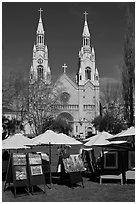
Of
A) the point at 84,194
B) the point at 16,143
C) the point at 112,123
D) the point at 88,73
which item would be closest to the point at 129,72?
the point at 112,123

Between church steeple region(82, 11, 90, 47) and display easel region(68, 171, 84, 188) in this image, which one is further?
church steeple region(82, 11, 90, 47)

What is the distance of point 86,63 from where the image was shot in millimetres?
72625

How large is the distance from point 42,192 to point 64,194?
63cm

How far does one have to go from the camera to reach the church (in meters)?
66.2

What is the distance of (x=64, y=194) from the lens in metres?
7.44

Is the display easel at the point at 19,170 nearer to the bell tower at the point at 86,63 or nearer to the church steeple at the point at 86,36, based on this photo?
the bell tower at the point at 86,63

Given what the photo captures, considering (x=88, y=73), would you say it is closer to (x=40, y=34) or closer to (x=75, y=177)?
(x=40, y=34)

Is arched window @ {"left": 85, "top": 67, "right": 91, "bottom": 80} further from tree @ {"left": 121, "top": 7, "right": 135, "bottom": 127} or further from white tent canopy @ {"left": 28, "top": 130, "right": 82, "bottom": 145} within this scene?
white tent canopy @ {"left": 28, "top": 130, "right": 82, "bottom": 145}

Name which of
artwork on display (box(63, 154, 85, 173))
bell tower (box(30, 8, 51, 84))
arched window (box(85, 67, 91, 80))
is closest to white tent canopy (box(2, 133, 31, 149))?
artwork on display (box(63, 154, 85, 173))

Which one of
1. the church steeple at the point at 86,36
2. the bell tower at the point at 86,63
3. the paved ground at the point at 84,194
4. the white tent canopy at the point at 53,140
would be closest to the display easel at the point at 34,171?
the paved ground at the point at 84,194

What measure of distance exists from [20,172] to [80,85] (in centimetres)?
6301

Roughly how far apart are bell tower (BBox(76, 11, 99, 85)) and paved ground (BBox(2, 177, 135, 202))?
6225 cm

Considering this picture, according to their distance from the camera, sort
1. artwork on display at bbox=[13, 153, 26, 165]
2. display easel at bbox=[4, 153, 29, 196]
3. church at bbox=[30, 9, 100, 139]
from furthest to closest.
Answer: church at bbox=[30, 9, 100, 139] < artwork on display at bbox=[13, 153, 26, 165] < display easel at bbox=[4, 153, 29, 196]

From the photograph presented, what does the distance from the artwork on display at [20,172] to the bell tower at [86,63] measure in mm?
63236
